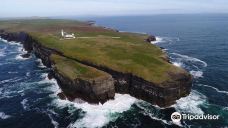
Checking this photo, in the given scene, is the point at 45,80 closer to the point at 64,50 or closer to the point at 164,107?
the point at 64,50

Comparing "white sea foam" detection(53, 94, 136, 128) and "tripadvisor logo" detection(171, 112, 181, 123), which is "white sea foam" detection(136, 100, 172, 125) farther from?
"white sea foam" detection(53, 94, 136, 128)

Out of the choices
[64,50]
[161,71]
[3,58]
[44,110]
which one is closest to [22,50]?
[3,58]

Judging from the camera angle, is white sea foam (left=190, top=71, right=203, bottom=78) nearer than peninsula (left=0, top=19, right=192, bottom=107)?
No

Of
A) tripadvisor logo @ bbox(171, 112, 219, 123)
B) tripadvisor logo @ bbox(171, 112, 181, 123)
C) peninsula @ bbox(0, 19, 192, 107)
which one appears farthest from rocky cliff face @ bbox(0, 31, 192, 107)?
tripadvisor logo @ bbox(171, 112, 219, 123)

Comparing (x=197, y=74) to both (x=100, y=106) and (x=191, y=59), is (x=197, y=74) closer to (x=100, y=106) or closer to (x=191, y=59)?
(x=191, y=59)

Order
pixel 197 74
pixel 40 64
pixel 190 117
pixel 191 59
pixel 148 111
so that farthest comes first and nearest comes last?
1. pixel 191 59
2. pixel 40 64
3. pixel 197 74
4. pixel 148 111
5. pixel 190 117

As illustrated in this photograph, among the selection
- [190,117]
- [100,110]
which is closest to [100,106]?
[100,110]
